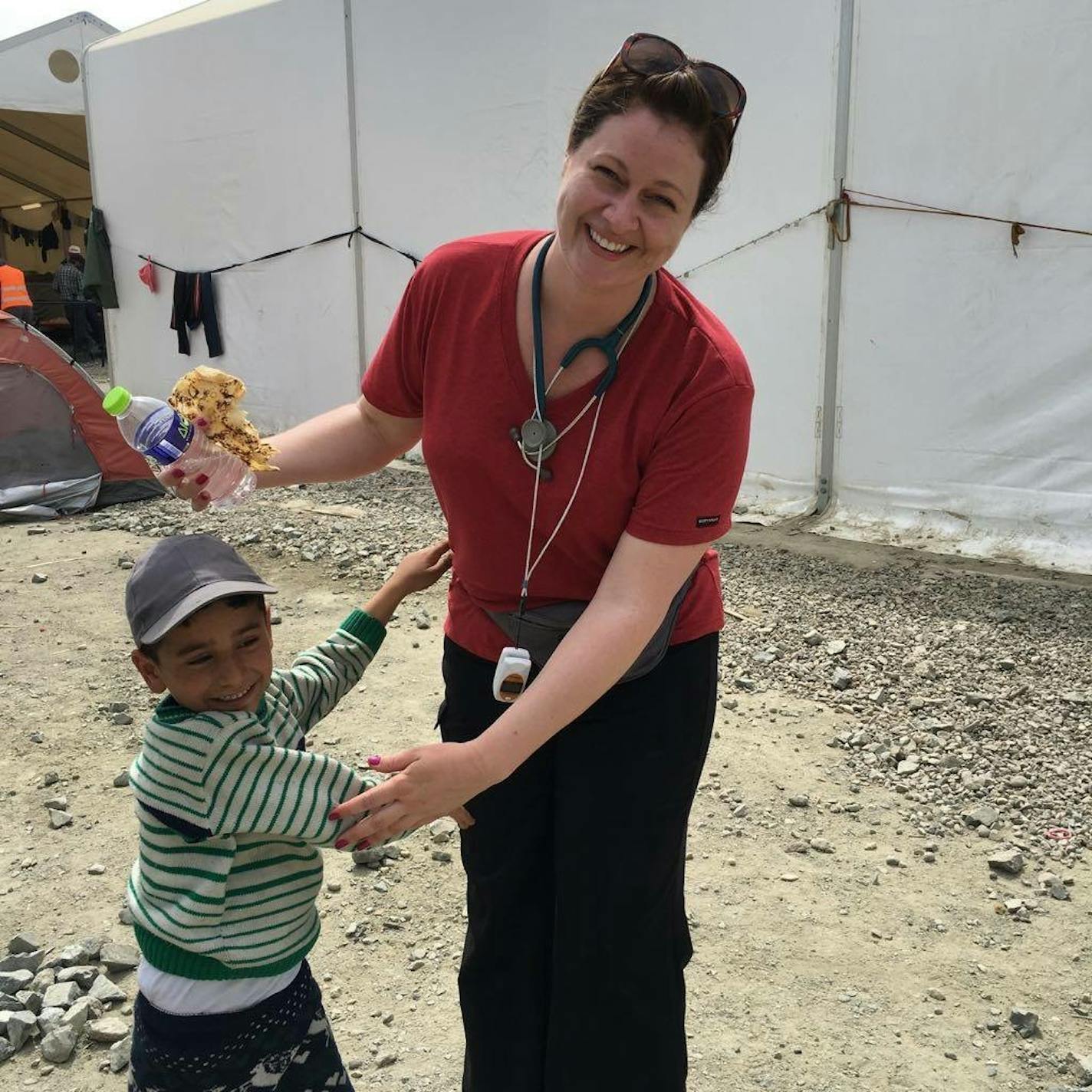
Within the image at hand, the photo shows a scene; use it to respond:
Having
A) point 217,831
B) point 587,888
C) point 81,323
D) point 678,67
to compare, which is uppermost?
point 678,67

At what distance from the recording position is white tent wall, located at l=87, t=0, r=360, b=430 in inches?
373

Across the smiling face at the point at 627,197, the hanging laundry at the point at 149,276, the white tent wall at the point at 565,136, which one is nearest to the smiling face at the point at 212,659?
the smiling face at the point at 627,197

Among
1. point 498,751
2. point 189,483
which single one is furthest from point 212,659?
point 498,751

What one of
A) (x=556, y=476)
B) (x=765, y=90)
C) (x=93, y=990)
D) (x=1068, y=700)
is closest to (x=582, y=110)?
(x=556, y=476)

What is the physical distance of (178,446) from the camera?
1920mm

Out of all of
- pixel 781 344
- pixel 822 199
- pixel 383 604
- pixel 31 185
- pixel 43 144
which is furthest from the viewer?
pixel 31 185

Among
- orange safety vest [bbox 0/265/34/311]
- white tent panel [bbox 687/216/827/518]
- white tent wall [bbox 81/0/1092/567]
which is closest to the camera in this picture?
white tent wall [bbox 81/0/1092/567]

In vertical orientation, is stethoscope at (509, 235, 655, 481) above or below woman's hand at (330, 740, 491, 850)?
above

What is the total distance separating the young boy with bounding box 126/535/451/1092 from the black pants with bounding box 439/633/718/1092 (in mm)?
340

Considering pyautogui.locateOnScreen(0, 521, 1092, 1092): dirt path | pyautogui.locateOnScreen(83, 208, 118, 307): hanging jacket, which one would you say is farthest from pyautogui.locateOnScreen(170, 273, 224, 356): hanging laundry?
pyautogui.locateOnScreen(0, 521, 1092, 1092): dirt path

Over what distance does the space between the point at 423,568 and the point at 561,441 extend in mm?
603

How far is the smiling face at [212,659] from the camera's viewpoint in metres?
1.71

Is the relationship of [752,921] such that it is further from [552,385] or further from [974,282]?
[974,282]

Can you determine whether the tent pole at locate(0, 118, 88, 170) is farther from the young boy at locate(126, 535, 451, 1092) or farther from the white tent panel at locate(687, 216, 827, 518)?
the young boy at locate(126, 535, 451, 1092)
